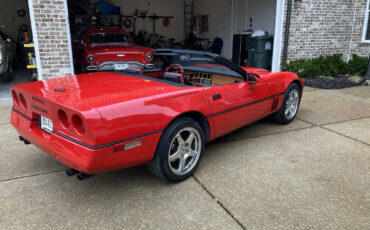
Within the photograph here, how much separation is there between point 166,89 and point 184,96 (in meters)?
0.18

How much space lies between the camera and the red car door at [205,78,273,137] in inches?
121

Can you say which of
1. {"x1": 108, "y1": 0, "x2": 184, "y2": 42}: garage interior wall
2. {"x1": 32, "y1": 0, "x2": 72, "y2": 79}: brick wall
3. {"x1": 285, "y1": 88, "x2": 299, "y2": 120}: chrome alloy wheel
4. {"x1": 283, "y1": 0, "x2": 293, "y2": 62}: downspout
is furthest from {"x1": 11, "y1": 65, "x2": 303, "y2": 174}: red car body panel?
{"x1": 108, "y1": 0, "x2": 184, "y2": 42}: garage interior wall

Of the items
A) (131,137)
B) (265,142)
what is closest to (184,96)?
(131,137)

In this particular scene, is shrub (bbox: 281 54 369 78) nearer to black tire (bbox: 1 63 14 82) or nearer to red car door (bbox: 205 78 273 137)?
red car door (bbox: 205 78 273 137)

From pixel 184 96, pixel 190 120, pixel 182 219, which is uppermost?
pixel 184 96

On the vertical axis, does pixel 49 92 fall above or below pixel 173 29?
below

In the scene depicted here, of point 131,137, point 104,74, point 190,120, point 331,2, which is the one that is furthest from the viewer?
point 331,2

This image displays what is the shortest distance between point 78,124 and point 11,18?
13655 mm

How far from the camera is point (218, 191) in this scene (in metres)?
2.68

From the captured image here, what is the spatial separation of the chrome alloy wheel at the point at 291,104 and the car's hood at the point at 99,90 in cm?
222

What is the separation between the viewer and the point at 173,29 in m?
16.3

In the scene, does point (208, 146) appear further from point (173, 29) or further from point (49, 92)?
point (173, 29)

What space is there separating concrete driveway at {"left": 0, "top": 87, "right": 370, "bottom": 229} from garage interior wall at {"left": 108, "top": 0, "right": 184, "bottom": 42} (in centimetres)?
1248

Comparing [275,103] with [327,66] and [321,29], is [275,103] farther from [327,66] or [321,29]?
[321,29]
